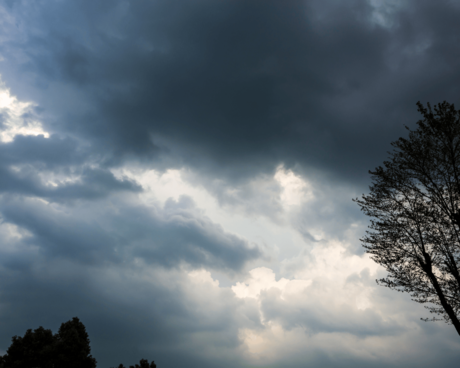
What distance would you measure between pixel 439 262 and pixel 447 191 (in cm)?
400

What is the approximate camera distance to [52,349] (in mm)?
34438

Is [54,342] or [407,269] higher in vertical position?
[407,269]

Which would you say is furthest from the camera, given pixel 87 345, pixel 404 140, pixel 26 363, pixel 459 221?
pixel 87 345

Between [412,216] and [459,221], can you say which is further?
[412,216]

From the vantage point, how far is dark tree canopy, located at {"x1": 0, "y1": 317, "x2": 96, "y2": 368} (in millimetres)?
33969

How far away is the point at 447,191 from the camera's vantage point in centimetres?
1434

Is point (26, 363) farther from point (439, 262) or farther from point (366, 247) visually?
point (439, 262)

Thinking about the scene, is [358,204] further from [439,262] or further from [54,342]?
[54,342]

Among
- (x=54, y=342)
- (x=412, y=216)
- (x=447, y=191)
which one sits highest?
(x=447, y=191)

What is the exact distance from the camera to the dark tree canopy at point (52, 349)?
34.0 m

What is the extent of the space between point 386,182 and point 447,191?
2950 mm

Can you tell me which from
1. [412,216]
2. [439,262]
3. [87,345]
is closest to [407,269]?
[439,262]

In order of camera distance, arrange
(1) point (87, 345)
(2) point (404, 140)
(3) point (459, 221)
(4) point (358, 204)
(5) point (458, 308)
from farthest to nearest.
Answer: (1) point (87, 345), (4) point (358, 204), (2) point (404, 140), (5) point (458, 308), (3) point (459, 221)

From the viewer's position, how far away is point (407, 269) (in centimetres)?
1506
